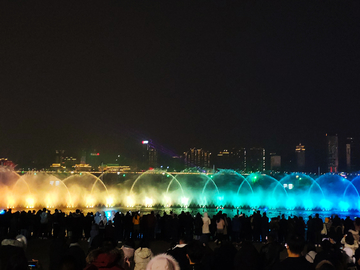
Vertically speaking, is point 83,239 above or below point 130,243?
below

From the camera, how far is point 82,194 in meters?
56.7

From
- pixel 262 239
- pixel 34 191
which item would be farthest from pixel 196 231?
pixel 34 191

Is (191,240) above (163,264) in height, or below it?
below

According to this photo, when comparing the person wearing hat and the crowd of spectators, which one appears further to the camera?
the crowd of spectators

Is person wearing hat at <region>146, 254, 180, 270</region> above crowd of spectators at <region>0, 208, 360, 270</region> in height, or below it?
above

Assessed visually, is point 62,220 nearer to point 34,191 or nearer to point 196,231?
point 196,231

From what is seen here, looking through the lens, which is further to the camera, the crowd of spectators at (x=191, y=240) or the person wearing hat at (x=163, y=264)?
the crowd of spectators at (x=191, y=240)

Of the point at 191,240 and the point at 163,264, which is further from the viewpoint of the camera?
the point at 191,240

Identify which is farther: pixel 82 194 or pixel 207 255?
pixel 82 194

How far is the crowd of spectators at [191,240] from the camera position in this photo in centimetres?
741

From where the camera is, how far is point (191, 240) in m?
11.9

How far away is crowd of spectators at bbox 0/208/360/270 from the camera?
741cm

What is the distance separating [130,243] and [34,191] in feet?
154

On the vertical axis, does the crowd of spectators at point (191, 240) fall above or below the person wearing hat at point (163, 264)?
below
